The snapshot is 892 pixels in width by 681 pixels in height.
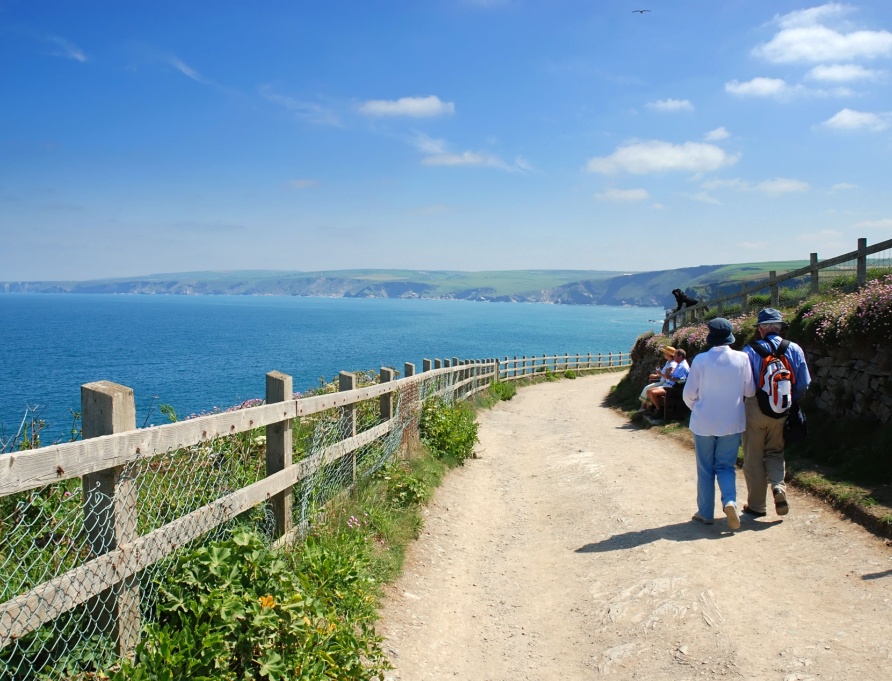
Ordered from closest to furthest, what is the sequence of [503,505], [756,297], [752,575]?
[752,575] → [503,505] → [756,297]

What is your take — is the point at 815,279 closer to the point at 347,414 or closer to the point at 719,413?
the point at 719,413

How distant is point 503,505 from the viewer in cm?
847

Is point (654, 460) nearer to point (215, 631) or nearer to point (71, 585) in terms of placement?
point (215, 631)

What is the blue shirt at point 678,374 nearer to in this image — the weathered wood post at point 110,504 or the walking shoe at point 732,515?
the walking shoe at point 732,515

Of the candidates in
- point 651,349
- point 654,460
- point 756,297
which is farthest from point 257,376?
point 654,460

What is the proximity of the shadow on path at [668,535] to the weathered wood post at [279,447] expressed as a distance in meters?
2.93

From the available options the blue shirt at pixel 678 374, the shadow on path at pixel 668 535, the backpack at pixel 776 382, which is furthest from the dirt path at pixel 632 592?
the blue shirt at pixel 678 374

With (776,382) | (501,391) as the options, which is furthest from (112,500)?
(501,391)

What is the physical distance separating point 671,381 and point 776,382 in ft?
23.9

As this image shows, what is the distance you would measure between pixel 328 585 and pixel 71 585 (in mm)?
1882

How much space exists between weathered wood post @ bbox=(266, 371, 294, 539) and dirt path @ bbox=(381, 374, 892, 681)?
106 cm

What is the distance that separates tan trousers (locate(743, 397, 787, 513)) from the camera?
22.3 ft

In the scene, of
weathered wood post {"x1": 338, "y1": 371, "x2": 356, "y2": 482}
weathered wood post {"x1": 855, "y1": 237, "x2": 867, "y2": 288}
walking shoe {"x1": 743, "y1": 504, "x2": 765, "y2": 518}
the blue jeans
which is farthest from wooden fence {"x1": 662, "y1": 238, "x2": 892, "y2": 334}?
weathered wood post {"x1": 338, "y1": 371, "x2": 356, "y2": 482}

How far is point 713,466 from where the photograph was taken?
6.75 m
